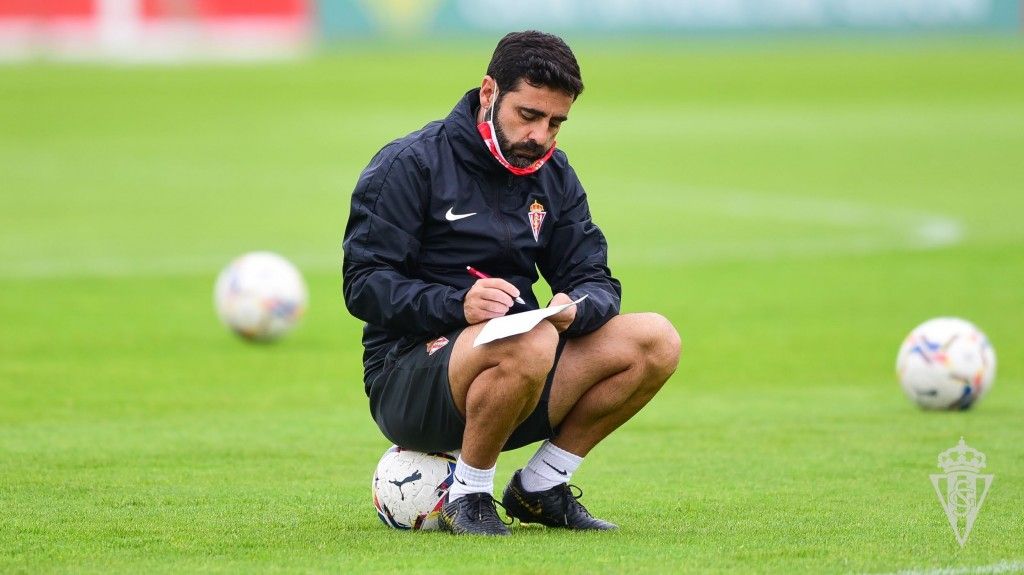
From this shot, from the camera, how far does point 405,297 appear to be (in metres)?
6.50

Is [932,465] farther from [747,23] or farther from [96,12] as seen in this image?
[747,23]

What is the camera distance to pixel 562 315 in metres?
6.51

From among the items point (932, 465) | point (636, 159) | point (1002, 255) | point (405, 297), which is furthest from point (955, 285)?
point (636, 159)

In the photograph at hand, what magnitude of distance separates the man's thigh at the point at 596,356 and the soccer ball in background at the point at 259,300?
6.35m

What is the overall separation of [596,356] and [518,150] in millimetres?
803

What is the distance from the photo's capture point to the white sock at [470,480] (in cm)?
661

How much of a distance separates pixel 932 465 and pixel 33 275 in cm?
1052

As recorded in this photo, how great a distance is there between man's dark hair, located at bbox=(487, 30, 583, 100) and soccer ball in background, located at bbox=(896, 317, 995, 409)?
3997 mm

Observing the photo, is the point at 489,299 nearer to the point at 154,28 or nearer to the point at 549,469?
the point at 549,469

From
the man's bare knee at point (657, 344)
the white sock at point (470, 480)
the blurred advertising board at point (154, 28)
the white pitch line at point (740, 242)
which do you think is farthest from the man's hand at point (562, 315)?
the blurred advertising board at point (154, 28)

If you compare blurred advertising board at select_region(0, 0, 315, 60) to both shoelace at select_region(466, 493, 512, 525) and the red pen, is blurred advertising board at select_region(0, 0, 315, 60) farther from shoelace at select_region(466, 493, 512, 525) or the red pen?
shoelace at select_region(466, 493, 512, 525)

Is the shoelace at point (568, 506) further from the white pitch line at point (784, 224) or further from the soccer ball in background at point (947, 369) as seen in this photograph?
the white pitch line at point (784, 224)

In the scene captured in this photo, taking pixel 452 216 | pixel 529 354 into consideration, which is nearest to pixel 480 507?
pixel 529 354

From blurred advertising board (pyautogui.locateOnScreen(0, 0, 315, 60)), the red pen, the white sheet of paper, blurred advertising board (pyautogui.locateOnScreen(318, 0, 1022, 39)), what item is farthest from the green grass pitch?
blurred advertising board (pyautogui.locateOnScreen(318, 0, 1022, 39))
